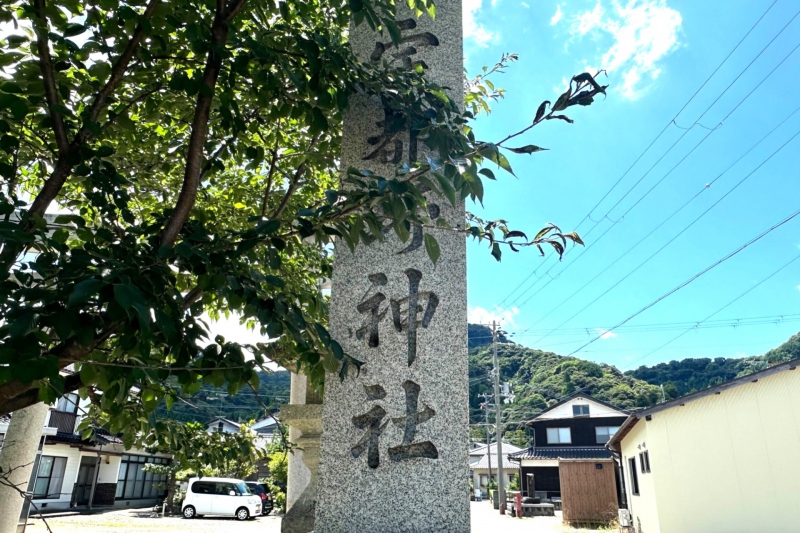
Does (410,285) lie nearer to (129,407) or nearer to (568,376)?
(129,407)

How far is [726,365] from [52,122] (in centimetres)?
4451

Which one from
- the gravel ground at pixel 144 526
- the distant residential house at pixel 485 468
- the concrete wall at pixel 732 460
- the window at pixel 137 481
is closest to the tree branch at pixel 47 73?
the concrete wall at pixel 732 460

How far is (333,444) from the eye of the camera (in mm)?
2539

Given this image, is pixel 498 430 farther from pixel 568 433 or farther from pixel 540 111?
pixel 540 111

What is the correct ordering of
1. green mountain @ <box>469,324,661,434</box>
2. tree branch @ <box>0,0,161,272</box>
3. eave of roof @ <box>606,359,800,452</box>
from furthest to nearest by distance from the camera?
green mountain @ <box>469,324,661,434</box> → eave of roof @ <box>606,359,800,452</box> → tree branch @ <box>0,0,161,272</box>

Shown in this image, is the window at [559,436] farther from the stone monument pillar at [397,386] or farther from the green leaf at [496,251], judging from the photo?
the green leaf at [496,251]

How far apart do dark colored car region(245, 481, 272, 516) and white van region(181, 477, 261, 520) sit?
108 centimetres

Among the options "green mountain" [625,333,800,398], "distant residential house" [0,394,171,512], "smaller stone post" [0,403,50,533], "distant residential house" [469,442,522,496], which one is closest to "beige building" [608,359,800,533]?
"smaller stone post" [0,403,50,533]

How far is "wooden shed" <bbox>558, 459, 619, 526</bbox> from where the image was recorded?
1997cm

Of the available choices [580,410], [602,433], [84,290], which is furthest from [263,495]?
[84,290]

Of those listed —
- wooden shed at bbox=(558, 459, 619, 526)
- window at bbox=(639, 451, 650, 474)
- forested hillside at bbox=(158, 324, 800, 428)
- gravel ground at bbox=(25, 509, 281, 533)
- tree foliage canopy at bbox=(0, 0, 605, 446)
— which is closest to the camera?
tree foliage canopy at bbox=(0, 0, 605, 446)

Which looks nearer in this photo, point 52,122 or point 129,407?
point 52,122

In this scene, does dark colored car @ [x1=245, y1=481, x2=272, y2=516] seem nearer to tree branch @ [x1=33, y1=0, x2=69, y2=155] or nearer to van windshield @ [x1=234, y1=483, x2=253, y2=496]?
van windshield @ [x1=234, y1=483, x2=253, y2=496]

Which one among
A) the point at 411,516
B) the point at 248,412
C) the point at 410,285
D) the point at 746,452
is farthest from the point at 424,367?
the point at 248,412
